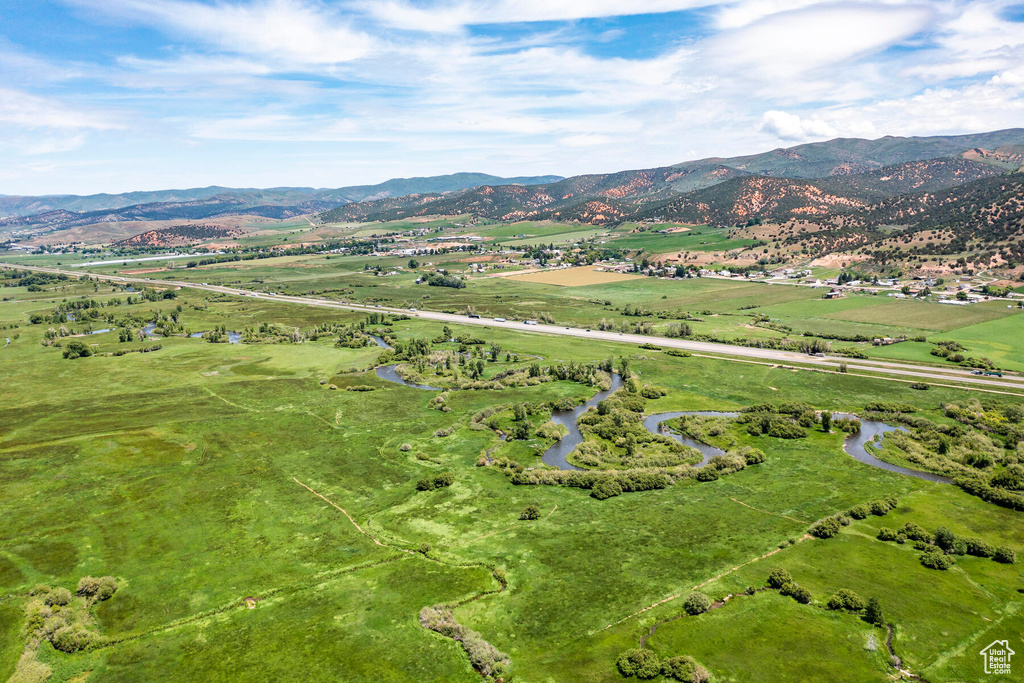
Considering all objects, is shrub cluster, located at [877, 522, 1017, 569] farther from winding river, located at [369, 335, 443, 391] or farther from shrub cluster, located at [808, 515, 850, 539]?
winding river, located at [369, 335, 443, 391]

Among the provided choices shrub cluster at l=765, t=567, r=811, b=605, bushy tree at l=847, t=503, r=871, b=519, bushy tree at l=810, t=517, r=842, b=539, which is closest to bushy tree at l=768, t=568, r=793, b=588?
shrub cluster at l=765, t=567, r=811, b=605

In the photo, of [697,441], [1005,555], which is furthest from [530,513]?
[1005,555]

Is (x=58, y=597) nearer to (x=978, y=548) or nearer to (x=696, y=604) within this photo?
(x=696, y=604)

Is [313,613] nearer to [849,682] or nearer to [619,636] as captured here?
[619,636]

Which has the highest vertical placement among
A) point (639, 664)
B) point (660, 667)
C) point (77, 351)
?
point (77, 351)

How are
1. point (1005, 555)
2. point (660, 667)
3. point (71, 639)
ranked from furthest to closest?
point (1005, 555), point (71, 639), point (660, 667)

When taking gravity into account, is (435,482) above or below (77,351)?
below

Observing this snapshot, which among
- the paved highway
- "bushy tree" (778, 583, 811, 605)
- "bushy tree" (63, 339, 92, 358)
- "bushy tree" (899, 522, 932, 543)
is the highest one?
"bushy tree" (63, 339, 92, 358)
